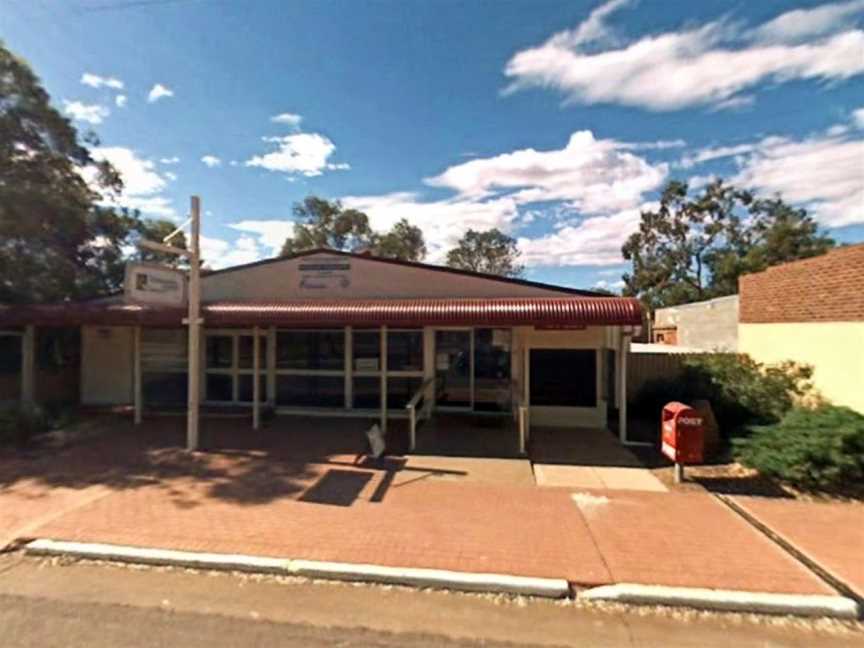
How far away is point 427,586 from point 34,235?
47.4ft

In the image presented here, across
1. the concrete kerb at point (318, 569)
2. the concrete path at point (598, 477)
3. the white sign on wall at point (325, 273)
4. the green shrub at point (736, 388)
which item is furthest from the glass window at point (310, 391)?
the green shrub at point (736, 388)

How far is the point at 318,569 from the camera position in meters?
4.84

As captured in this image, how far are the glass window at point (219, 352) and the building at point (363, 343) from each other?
0.12 feet

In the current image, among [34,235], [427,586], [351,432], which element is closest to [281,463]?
[351,432]

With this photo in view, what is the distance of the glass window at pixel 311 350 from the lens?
12.4 metres

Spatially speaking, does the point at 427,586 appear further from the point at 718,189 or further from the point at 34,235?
the point at 718,189

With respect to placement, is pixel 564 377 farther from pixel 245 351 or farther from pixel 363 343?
pixel 245 351

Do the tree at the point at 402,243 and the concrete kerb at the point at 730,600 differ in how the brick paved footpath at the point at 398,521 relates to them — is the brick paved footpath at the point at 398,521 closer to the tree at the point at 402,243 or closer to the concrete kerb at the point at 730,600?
the concrete kerb at the point at 730,600

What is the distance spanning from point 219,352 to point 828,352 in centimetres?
1360

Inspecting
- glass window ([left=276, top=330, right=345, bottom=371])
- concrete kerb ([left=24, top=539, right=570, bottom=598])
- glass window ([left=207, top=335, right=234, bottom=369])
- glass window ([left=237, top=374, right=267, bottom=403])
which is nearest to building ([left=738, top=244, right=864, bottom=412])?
concrete kerb ([left=24, top=539, right=570, bottom=598])

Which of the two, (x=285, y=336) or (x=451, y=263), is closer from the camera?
(x=285, y=336)

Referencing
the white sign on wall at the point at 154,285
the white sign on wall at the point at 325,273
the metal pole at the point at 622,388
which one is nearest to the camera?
the white sign on wall at the point at 154,285

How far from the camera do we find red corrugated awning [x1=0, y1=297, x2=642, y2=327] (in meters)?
9.56

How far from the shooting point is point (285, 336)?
12.7 m
